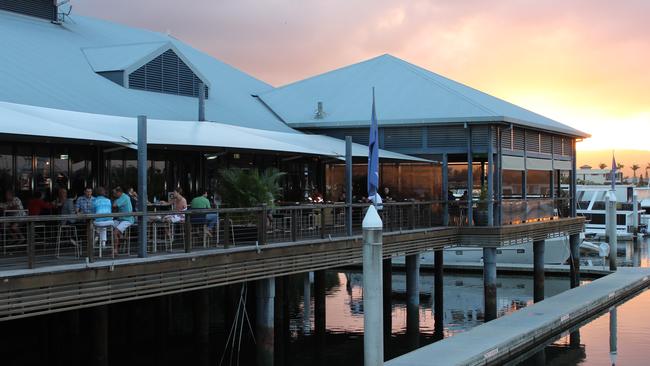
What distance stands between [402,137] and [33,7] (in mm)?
12942

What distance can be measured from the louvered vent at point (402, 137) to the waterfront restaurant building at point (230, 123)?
36 millimetres

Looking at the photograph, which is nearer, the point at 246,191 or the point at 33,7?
the point at 246,191

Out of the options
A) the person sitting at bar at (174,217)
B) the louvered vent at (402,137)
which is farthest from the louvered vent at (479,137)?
the person sitting at bar at (174,217)

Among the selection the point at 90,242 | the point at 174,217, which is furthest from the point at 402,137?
the point at 90,242

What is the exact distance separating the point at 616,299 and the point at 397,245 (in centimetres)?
1156

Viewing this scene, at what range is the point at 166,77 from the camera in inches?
1034

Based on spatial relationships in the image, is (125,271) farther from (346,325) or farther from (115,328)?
(346,325)

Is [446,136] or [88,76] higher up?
[88,76]

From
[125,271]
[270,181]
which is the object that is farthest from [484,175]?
[125,271]

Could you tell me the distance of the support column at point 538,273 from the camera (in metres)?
30.9

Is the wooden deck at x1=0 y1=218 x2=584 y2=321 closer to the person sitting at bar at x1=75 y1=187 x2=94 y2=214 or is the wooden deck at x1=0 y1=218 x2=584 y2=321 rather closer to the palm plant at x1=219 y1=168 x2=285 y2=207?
the palm plant at x1=219 y1=168 x2=285 y2=207

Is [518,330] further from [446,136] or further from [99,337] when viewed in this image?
[99,337]

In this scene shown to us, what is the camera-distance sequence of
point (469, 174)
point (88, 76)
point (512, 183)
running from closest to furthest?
1. point (88, 76)
2. point (469, 174)
3. point (512, 183)

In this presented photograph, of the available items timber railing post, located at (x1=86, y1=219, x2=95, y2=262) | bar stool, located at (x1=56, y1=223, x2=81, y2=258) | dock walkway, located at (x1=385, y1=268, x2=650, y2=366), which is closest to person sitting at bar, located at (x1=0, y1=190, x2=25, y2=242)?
bar stool, located at (x1=56, y1=223, x2=81, y2=258)
